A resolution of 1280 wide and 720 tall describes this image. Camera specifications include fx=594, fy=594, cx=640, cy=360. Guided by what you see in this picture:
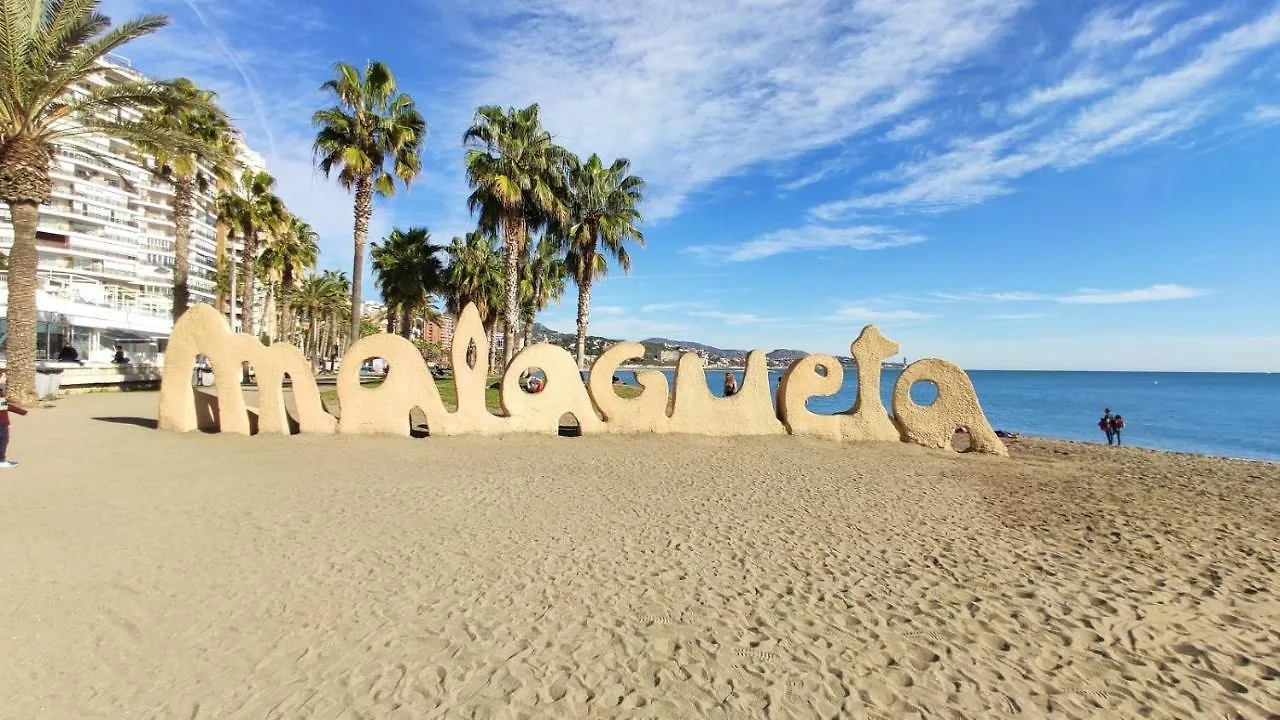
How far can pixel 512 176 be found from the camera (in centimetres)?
2212

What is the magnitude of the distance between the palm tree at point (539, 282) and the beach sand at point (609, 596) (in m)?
29.6

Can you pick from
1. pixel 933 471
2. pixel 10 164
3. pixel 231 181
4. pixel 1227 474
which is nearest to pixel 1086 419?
pixel 1227 474

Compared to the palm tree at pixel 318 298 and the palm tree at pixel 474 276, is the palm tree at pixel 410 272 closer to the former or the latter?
the palm tree at pixel 474 276

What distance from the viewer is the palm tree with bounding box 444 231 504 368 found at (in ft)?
121

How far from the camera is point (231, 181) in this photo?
2402 cm

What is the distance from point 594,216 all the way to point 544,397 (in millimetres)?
12184

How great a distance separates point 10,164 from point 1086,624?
2293 cm

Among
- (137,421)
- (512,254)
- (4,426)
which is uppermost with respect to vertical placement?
(512,254)

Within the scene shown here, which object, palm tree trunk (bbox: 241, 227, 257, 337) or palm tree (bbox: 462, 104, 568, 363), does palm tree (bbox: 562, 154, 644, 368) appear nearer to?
palm tree (bbox: 462, 104, 568, 363)

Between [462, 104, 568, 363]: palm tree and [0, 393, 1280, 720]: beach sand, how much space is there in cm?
1398

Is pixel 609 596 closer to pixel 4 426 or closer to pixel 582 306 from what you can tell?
pixel 4 426

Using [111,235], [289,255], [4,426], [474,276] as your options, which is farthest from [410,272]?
[111,235]

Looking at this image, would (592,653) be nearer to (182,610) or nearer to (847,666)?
(847,666)

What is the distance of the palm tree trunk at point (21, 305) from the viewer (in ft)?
49.9
